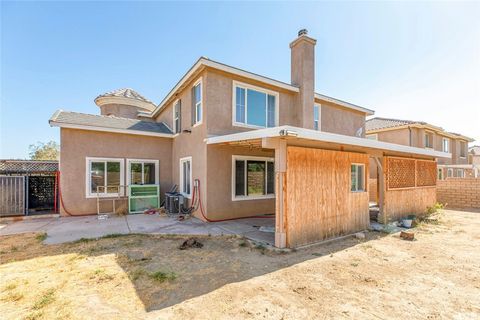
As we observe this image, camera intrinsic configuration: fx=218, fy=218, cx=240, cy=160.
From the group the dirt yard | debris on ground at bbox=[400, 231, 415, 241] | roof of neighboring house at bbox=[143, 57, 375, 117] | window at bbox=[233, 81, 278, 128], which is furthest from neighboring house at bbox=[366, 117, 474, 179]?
the dirt yard

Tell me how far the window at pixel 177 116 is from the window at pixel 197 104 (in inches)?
66.2

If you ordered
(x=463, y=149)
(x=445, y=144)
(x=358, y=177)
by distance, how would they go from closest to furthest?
(x=358, y=177) < (x=445, y=144) < (x=463, y=149)

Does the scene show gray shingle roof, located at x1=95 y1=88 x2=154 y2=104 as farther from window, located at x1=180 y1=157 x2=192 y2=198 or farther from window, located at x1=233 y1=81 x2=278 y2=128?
window, located at x1=233 y1=81 x2=278 y2=128

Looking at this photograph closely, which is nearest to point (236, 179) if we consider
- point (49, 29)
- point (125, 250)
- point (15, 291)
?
point (125, 250)

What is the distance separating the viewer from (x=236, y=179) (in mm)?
8453

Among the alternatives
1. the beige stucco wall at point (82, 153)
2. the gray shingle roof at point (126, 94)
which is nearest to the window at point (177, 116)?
the beige stucco wall at point (82, 153)

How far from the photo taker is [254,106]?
895 centimetres

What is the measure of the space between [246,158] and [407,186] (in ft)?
22.5

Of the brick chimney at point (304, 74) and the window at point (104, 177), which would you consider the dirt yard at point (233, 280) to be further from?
the brick chimney at point (304, 74)

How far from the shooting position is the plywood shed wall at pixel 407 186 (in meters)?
8.32

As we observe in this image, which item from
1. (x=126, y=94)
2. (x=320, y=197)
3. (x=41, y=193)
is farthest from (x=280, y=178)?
(x=126, y=94)

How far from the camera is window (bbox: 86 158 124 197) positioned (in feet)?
30.1

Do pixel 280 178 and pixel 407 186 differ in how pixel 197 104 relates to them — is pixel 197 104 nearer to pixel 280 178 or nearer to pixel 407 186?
pixel 280 178

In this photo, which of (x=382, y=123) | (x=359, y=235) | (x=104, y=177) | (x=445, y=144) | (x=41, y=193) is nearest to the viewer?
(x=359, y=235)
